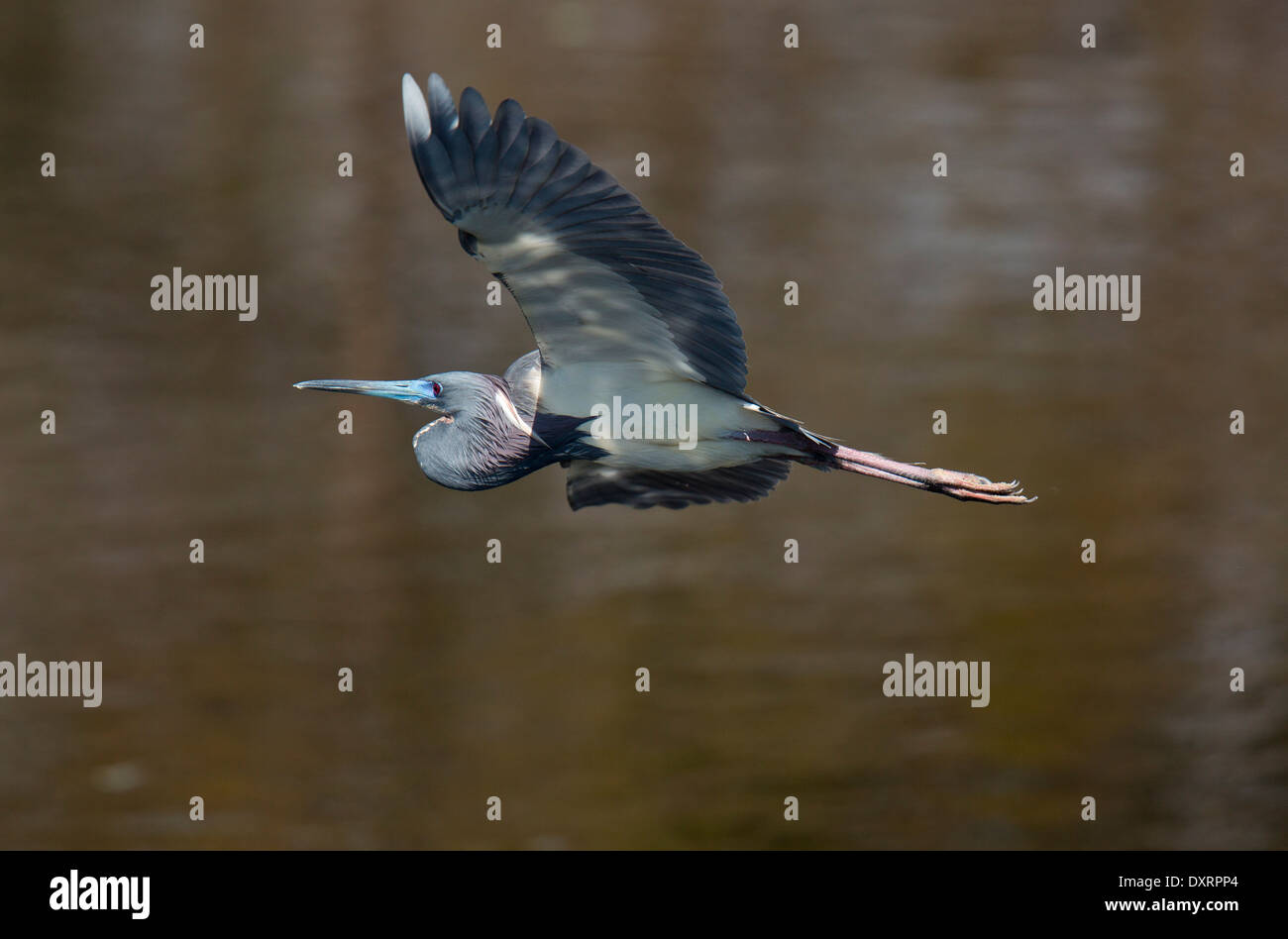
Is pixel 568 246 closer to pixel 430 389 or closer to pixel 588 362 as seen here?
pixel 588 362

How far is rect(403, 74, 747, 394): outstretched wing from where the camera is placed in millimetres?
2156

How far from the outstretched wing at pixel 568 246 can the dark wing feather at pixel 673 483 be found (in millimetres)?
331

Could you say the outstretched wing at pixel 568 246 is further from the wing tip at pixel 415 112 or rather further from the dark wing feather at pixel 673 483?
the dark wing feather at pixel 673 483

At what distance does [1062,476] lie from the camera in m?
5.47

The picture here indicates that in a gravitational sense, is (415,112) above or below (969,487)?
above

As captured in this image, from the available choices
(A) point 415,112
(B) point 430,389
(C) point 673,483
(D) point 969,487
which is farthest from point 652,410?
(A) point 415,112

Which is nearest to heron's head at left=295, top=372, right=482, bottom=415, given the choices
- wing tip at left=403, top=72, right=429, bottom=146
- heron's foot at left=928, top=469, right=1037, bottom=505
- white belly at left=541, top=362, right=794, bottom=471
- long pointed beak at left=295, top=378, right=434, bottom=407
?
long pointed beak at left=295, top=378, right=434, bottom=407

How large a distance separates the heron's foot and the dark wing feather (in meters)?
0.32

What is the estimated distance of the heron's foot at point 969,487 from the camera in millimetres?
2730

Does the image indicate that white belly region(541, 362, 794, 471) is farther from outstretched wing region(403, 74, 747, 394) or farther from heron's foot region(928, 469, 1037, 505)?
heron's foot region(928, 469, 1037, 505)

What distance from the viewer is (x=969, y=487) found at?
275 centimetres

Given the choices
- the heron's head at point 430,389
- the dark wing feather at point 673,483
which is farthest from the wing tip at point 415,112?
the dark wing feather at point 673,483

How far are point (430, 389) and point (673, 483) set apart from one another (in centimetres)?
57

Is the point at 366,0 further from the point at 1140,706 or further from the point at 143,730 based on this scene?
the point at 1140,706
